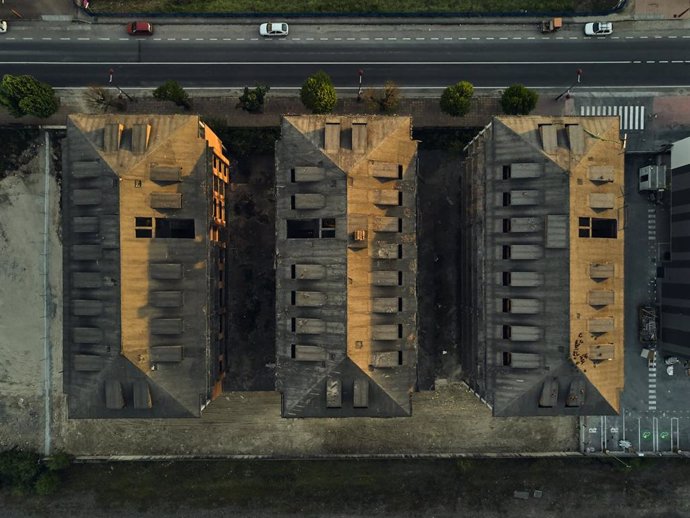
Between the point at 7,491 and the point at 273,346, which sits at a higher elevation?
the point at 273,346

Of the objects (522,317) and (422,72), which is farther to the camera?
(422,72)

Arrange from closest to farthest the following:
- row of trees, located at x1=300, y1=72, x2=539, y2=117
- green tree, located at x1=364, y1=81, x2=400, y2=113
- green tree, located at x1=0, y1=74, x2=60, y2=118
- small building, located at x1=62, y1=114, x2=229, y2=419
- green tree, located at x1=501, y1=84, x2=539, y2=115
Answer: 1. small building, located at x1=62, y1=114, x2=229, y2=419
2. green tree, located at x1=0, y1=74, x2=60, y2=118
3. row of trees, located at x1=300, y1=72, x2=539, y2=117
4. green tree, located at x1=501, y1=84, x2=539, y2=115
5. green tree, located at x1=364, y1=81, x2=400, y2=113

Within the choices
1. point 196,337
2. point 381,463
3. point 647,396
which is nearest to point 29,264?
point 196,337

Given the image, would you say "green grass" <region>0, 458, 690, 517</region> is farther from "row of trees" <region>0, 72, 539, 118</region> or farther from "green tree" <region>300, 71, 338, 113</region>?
"green tree" <region>300, 71, 338, 113</region>

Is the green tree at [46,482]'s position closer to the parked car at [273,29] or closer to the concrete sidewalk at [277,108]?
the concrete sidewalk at [277,108]

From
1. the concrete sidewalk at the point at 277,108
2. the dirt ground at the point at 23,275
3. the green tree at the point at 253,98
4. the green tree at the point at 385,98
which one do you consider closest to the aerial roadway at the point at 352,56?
the green tree at the point at 385,98

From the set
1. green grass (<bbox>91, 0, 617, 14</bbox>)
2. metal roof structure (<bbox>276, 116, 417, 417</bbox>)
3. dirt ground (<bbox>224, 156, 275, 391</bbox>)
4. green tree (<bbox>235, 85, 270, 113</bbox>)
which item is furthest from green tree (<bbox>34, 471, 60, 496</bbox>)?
green grass (<bbox>91, 0, 617, 14</bbox>)

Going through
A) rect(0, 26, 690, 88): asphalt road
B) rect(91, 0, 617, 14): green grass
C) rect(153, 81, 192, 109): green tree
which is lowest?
rect(153, 81, 192, 109): green tree

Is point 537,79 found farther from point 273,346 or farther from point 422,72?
point 273,346
